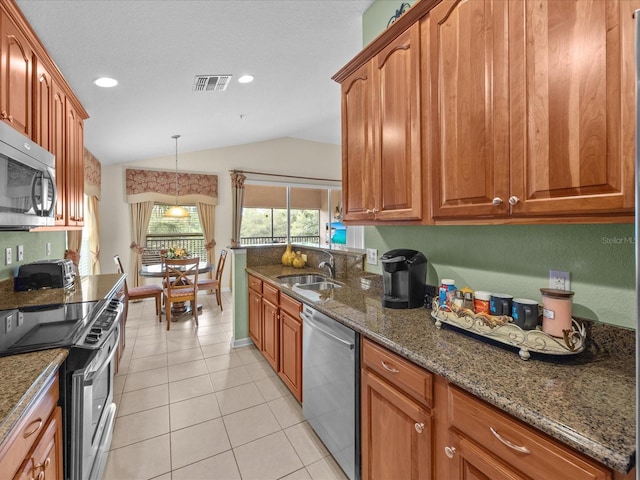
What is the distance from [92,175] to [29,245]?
2.37 meters

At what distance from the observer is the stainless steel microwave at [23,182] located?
1.36 meters

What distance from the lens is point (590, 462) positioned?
67 cm

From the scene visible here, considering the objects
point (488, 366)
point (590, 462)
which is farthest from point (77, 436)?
point (590, 462)

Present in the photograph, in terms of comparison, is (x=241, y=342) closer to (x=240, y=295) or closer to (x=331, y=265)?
(x=240, y=295)

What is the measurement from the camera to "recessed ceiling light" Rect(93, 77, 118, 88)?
7.73 feet

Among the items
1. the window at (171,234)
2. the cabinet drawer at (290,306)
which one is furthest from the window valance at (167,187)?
the cabinet drawer at (290,306)

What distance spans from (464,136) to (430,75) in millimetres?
363

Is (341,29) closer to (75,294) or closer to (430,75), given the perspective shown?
(430,75)

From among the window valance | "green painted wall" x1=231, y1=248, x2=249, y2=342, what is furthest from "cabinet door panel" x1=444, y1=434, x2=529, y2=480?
the window valance

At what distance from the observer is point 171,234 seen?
5.68 metres

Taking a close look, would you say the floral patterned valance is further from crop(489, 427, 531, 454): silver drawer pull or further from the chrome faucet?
crop(489, 427, 531, 454): silver drawer pull

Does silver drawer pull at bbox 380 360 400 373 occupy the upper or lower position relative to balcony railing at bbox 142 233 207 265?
lower

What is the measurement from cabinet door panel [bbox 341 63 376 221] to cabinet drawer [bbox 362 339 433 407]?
31.8 inches

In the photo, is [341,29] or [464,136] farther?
[341,29]
